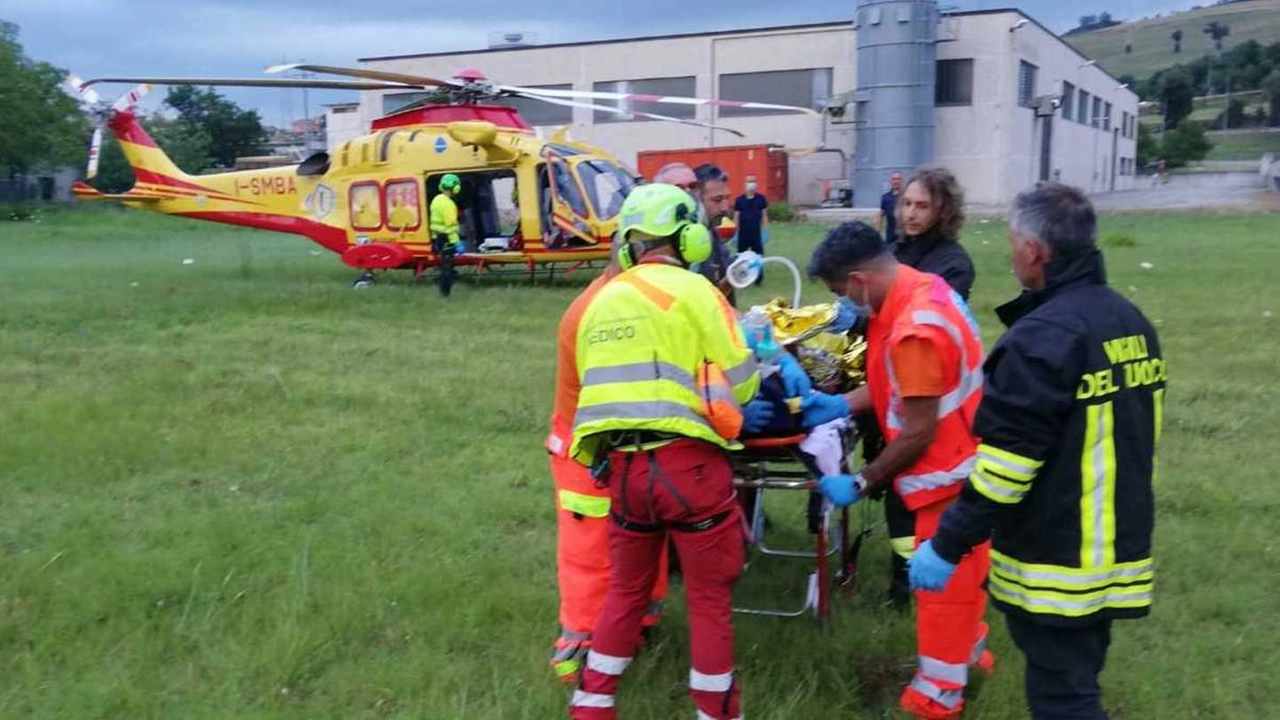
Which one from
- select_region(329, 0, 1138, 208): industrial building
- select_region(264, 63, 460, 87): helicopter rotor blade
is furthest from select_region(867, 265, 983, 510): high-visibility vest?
select_region(329, 0, 1138, 208): industrial building

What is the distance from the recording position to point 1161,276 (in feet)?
47.3

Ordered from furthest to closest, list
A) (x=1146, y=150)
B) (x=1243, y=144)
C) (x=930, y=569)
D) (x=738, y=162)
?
(x=1243, y=144)
(x=1146, y=150)
(x=738, y=162)
(x=930, y=569)

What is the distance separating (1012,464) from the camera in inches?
99.7

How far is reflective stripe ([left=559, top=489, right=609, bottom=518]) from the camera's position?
3.77 metres

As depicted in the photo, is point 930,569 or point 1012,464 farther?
point 930,569

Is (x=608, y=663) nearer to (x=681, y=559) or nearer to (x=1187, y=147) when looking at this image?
(x=681, y=559)

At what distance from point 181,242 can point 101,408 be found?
22349 millimetres

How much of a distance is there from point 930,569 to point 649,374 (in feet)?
3.13

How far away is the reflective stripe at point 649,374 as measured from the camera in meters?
3.12

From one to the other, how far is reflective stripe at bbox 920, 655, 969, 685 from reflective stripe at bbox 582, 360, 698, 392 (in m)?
1.24

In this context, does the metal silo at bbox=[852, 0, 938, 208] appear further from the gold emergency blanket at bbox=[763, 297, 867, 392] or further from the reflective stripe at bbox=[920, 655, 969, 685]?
the reflective stripe at bbox=[920, 655, 969, 685]

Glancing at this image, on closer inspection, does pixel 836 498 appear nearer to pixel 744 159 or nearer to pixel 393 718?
pixel 393 718

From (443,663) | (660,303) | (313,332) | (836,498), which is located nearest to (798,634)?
(836,498)

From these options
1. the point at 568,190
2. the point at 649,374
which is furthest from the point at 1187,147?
the point at 649,374
